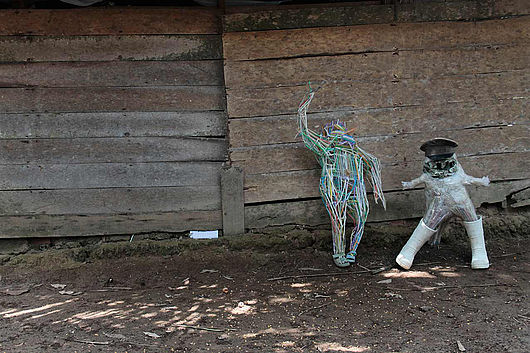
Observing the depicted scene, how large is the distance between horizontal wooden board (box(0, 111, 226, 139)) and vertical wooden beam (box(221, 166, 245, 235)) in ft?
1.56

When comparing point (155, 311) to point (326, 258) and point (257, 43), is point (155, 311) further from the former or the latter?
point (257, 43)

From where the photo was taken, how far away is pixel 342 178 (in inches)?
180

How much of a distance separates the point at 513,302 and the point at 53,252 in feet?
13.4

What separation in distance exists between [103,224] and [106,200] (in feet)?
0.79

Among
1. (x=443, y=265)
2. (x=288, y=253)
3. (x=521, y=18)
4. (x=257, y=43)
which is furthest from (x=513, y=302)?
(x=257, y=43)

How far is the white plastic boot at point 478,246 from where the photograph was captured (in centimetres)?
453

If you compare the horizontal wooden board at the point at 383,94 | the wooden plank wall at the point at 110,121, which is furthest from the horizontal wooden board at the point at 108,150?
the horizontal wooden board at the point at 383,94

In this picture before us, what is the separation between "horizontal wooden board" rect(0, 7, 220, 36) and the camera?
4.57 meters

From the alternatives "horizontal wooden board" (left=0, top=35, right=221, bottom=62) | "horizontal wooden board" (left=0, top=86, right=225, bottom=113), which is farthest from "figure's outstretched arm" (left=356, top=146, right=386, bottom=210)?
"horizontal wooden board" (left=0, top=35, right=221, bottom=62)

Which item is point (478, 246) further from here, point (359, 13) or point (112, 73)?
point (112, 73)

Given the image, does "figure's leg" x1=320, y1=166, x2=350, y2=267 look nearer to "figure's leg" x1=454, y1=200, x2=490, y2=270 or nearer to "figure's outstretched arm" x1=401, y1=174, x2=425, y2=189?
"figure's outstretched arm" x1=401, y1=174, x2=425, y2=189

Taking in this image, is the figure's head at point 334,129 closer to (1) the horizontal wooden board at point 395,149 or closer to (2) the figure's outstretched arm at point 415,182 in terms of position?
(1) the horizontal wooden board at point 395,149

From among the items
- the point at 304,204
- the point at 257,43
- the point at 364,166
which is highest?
the point at 257,43

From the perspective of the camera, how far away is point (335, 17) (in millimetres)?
4754
